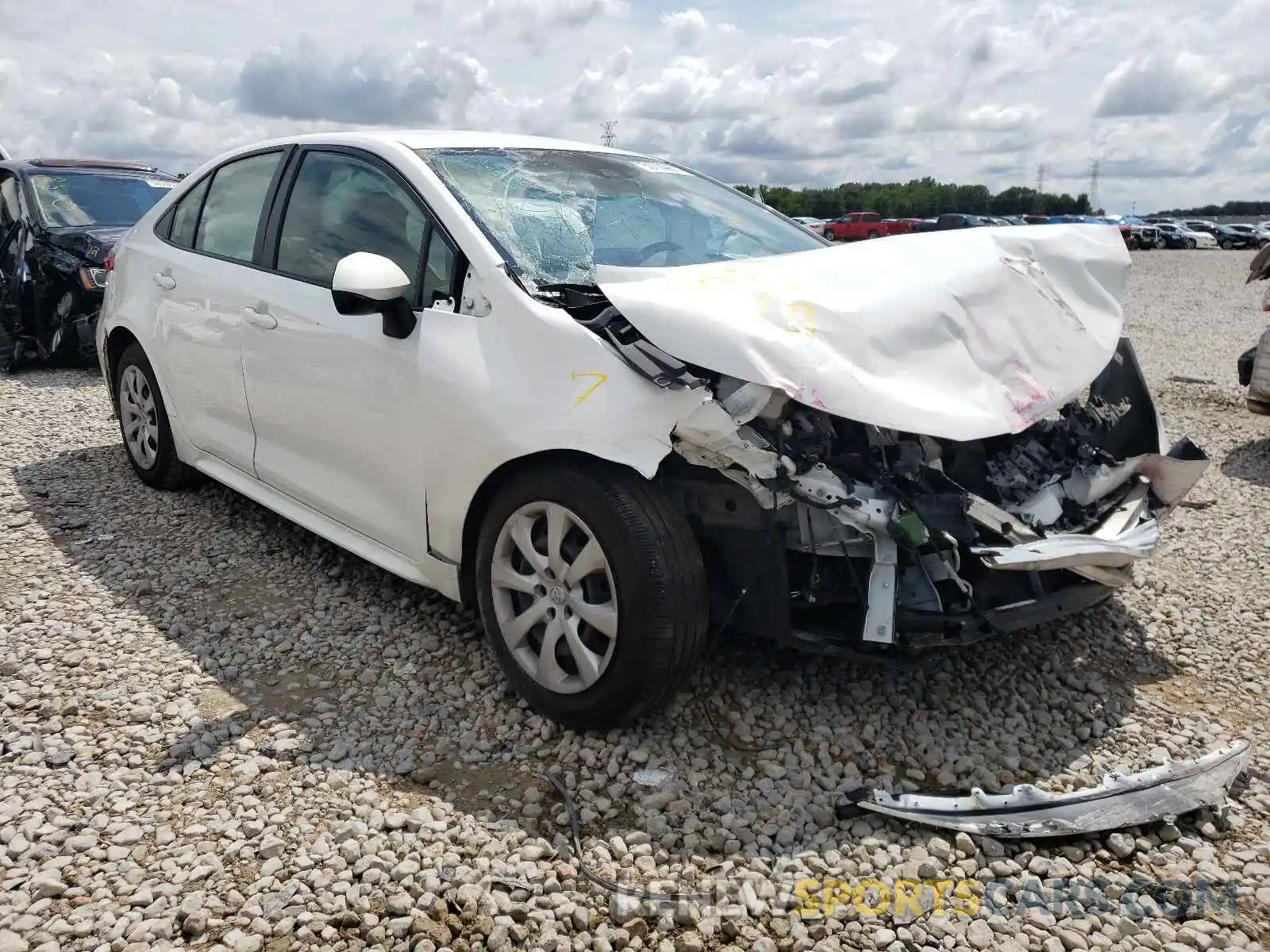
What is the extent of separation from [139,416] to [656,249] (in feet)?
10.4

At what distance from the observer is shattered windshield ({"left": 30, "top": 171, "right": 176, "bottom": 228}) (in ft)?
29.3

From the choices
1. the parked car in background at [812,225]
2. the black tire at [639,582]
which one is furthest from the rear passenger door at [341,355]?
the parked car in background at [812,225]

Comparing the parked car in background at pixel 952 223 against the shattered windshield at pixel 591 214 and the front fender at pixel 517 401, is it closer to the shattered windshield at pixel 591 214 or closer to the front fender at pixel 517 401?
the shattered windshield at pixel 591 214

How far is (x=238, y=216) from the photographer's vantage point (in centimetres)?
433

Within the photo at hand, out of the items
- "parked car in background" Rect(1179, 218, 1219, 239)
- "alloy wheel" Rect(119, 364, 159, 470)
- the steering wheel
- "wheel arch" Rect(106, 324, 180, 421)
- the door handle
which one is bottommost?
"parked car in background" Rect(1179, 218, 1219, 239)

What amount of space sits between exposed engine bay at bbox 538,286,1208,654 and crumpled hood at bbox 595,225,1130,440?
0.12 metres

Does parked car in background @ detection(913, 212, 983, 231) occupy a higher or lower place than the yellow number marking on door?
higher

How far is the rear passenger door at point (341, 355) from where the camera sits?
3.30 meters

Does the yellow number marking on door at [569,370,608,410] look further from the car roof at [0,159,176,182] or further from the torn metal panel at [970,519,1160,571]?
the car roof at [0,159,176,182]

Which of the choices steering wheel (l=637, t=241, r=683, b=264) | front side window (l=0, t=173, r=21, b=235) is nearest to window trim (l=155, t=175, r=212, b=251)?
steering wheel (l=637, t=241, r=683, b=264)

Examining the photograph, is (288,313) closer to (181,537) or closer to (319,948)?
(181,537)

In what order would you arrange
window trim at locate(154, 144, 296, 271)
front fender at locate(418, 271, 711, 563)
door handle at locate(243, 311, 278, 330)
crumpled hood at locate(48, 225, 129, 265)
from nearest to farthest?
1. front fender at locate(418, 271, 711, 563)
2. door handle at locate(243, 311, 278, 330)
3. window trim at locate(154, 144, 296, 271)
4. crumpled hood at locate(48, 225, 129, 265)

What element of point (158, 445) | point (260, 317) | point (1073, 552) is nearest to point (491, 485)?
point (260, 317)

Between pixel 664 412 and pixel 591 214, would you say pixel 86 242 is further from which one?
pixel 664 412
